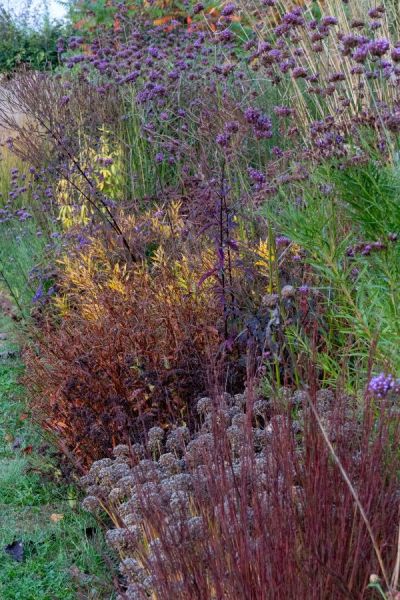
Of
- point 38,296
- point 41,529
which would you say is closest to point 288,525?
point 41,529

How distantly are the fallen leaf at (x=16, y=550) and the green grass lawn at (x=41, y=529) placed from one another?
0.06 ft

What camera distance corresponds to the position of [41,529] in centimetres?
413

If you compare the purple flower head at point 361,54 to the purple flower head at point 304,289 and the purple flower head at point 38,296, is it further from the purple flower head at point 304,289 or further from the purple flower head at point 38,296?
the purple flower head at point 38,296

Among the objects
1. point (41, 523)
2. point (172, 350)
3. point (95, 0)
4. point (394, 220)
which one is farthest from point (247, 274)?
point (95, 0)

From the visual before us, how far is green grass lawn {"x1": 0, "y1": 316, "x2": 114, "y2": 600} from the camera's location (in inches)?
142

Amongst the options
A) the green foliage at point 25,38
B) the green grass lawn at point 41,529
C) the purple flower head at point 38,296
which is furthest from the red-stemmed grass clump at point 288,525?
the green foliage at point 25,38

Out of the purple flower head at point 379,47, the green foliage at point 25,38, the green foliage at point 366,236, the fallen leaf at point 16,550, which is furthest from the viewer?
the green foliage at point 25,38

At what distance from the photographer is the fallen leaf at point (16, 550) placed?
3.92 meters

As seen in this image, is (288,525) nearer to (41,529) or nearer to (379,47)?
(41,529)

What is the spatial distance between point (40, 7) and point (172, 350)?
1777 cm

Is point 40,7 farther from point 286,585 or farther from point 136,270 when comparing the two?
point 286,585

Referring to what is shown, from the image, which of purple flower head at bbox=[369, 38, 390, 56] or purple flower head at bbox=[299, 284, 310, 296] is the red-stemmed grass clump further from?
purple flower head at bbox=[369, 38, 390, 56]

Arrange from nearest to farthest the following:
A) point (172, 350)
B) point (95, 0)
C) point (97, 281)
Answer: point (172, 350) → point (97, 281) → point (95, 0)

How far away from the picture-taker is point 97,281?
18.4ft
